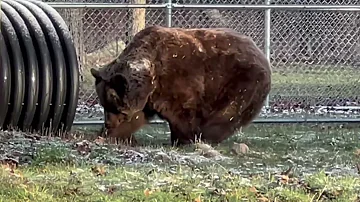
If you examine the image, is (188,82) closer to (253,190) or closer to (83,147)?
(83,147)

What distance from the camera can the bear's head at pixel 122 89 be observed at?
8.27 meters

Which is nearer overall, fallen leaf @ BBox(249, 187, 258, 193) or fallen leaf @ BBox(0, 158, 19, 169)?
fallen leaf @ BBox(249, 187, 258, 193)

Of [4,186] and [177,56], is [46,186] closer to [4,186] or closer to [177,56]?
[4,186]

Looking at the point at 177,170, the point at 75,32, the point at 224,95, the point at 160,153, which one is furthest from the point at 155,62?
the point at 75,32

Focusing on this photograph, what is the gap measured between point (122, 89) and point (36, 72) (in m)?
1.02

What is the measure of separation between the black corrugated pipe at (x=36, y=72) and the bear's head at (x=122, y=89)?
494 millimetres

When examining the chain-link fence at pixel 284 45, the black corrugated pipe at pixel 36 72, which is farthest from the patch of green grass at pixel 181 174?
the chain-link fence at pixel 284 45

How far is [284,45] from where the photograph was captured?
15.0 meters

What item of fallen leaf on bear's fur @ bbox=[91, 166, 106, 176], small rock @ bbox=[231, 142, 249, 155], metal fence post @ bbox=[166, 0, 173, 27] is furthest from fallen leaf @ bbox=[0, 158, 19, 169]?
metal fence post @ bbox=[166, 0, 173, 27]

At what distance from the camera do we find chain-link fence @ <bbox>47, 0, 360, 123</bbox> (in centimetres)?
1209

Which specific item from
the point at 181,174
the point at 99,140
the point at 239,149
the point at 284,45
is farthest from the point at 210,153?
the point at 284,45

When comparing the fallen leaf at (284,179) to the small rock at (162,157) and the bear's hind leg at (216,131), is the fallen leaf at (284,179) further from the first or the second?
the bear's hind leg at (216,131)

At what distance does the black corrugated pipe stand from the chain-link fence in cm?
220

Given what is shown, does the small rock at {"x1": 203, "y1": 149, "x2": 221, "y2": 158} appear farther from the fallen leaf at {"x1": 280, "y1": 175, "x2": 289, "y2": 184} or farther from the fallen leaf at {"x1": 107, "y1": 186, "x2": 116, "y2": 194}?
the fallen leaf at {"x1": 107, "y1": 186, "x2": 116, "y2": 194}
